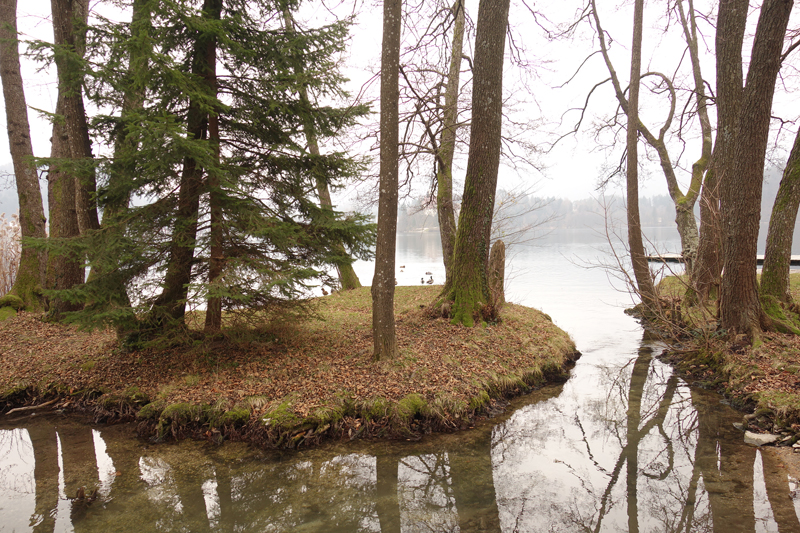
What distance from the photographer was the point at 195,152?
4664 millimetres

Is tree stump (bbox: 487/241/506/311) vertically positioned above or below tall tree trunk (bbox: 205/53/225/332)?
below

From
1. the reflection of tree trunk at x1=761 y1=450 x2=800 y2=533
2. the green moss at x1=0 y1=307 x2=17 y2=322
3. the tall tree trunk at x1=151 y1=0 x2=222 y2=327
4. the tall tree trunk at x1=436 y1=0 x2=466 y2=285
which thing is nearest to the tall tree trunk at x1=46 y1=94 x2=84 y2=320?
the green moss at x1=0 y1=307 x2=17 y2=322

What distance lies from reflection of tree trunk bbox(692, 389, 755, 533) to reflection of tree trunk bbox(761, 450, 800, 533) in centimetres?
12

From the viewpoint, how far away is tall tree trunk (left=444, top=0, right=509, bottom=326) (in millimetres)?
7160

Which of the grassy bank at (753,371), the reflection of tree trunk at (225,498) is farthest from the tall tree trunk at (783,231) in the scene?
the reflection of tree trunk at (225,498)

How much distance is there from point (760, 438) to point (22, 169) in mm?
12577

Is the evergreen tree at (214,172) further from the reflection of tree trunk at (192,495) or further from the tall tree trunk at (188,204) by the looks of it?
the reflection of tree trunk at (192,495)

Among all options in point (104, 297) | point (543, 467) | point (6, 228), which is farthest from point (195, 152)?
point (6, 228)

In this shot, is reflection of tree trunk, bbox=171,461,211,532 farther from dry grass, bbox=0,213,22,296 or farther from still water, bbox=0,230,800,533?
dry grass, bbox=0,213,22,296

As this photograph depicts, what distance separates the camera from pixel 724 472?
4.08m

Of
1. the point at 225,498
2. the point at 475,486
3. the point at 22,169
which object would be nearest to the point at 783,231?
the point at 475,486

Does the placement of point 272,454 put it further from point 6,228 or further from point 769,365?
point 6,228

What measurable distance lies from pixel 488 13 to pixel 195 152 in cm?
537

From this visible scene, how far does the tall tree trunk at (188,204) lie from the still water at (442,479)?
66.5 inches
